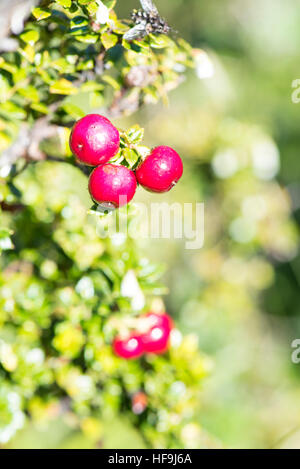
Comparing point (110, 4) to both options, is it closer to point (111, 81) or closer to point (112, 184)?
point (111, 81)

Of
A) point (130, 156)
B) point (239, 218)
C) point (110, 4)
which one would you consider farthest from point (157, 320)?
point (239, 218)

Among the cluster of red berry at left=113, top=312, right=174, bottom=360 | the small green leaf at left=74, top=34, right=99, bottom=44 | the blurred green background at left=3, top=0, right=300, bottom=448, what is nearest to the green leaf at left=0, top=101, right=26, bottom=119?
the small green leaf at left=74, top=34, right=99, bottom=44

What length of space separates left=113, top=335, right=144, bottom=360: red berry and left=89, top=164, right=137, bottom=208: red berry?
1.95 ft

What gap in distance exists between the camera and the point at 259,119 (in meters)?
3.53

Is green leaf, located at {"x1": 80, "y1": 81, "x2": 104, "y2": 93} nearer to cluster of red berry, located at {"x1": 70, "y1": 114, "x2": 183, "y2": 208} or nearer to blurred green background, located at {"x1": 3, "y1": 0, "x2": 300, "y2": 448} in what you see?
cluster of red berry, located at {"x1": 70, "y1": 114, "x2": 183, "y2": 208}

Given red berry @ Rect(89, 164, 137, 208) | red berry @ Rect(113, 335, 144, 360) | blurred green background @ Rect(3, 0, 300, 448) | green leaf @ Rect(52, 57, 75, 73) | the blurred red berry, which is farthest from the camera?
blurred green background @ Rect(3, 0, 300, 448)

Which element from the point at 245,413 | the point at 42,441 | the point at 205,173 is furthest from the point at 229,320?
the point at 42,441

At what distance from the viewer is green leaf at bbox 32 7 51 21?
0.93 m

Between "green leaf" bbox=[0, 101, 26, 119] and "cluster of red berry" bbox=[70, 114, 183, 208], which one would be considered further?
"green leaf" bbox=[0, 101, 26, 119]

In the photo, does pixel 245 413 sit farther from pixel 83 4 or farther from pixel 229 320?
pixel 83 4

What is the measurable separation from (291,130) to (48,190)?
2.59 meters

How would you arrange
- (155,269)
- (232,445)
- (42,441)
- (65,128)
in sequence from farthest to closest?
(232,445) → (42,441) → (155,269) → (65,128)

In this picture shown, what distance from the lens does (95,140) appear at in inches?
32.9

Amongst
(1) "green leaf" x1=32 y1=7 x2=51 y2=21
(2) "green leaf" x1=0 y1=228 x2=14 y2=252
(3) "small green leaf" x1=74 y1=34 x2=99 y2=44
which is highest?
(1) "green leaf" x1=32 y1=7 x2=51 y2=21
